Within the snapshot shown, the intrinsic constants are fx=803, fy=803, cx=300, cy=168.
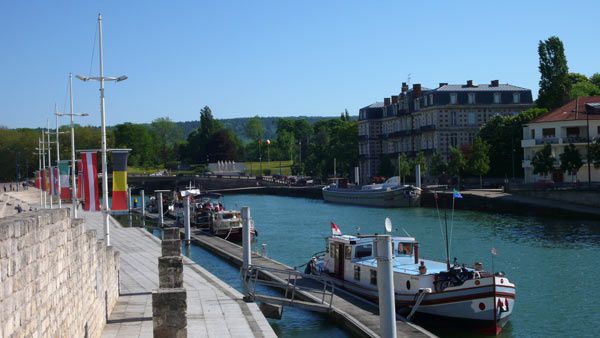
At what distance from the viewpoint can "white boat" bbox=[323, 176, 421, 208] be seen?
3693 inches

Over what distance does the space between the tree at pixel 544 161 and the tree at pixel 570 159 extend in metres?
1.36

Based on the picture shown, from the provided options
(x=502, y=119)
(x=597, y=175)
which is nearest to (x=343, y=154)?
(x=502, y=119)

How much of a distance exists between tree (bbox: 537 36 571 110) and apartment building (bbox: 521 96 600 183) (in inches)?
598

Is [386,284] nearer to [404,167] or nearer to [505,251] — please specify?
[505,251]

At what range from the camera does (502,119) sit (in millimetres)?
100875

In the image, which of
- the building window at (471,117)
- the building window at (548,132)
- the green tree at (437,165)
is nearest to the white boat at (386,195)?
the green tree at (437,165)

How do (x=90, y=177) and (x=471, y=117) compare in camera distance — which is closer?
(x=90, y=177)

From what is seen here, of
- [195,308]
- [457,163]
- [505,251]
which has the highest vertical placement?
[457,163]

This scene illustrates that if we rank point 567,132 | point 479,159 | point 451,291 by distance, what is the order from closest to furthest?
point 451,291, point 567,132, point 479,159

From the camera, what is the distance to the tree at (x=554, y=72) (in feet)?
344

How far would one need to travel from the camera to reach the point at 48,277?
1216 centimetres

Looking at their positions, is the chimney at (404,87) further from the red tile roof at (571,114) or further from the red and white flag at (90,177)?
the red and white flag at (90,177)

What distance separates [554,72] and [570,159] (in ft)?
92.7

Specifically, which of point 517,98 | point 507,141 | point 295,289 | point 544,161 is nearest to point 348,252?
point 295,289
